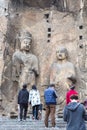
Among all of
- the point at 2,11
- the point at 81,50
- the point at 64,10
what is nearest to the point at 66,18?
the point at 64,10

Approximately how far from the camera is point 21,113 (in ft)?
37.9

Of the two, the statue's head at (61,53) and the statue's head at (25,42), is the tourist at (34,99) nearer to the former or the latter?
the statue's head at (61,53)

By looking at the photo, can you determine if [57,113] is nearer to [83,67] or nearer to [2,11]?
[83,67]

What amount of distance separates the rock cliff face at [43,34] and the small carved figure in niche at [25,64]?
0.31 metres

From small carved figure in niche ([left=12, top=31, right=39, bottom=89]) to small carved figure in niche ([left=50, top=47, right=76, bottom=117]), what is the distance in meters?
0.80

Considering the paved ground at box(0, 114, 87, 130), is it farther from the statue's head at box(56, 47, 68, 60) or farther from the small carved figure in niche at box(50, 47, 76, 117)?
the statue's head at box(56, 47, 68, 60)

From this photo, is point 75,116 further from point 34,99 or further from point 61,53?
point 61,53

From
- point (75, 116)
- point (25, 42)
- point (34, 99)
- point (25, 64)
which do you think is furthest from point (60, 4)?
point (75, 116)

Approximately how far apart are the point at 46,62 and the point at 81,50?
1.60m

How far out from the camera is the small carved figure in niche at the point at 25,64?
53.1ft

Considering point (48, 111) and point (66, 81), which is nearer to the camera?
point (48, 111)

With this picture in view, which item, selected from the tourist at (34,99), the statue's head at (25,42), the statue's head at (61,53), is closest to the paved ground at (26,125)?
the tourist at (34,99)

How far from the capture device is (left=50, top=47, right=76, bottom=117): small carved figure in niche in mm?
15891

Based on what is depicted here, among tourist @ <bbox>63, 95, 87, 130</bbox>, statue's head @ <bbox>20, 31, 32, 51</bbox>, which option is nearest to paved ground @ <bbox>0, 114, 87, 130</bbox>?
tourist @ <bbox>63, 95, 87, 130</bbox>
